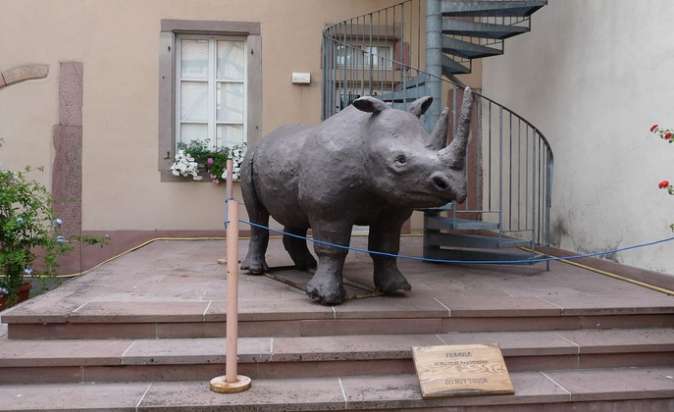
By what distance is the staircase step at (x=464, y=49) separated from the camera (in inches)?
237

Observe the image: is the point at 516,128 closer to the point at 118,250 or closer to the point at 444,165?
the point at 444,165

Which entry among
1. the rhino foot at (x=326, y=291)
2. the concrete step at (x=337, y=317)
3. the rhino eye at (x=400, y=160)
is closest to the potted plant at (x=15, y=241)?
the concrete step at (x=337, y=317)

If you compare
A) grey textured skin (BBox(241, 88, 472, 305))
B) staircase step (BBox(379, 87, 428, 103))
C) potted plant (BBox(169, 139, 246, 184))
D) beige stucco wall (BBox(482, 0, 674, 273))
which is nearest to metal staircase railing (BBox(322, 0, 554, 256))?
beige stucco wall (BBox(482, 0, 674, 273))

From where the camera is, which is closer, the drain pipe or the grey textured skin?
the grey textured skin

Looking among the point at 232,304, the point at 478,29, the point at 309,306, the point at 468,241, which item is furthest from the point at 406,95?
the point at 232,304

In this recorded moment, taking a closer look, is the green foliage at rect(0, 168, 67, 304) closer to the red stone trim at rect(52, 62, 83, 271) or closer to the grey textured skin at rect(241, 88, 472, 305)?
the red stone trim at rect(52, 62, 83, 271)

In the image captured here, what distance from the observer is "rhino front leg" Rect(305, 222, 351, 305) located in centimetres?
336

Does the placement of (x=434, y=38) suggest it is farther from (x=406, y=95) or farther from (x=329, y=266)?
(x=329, y=266)

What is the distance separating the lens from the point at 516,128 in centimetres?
686

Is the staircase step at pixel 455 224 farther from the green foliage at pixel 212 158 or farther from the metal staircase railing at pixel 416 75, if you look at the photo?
the green foliage at pixel 212 158

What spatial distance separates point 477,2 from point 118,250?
527cm

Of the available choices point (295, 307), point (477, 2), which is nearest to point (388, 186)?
point (295, 307)

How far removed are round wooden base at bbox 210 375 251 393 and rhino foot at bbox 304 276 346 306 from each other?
2.47 feet

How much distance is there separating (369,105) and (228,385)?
1.72 meters
